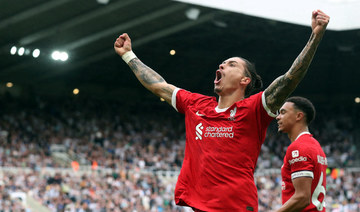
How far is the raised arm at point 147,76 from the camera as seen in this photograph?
4.34 meters

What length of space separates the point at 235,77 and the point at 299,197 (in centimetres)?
115

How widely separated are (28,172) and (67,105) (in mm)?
10157

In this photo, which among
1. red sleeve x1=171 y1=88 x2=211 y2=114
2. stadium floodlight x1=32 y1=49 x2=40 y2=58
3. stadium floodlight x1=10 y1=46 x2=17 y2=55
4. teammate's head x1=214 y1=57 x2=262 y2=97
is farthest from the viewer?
stadium floodlight x1=32 y1=49 x2=40 y2=58

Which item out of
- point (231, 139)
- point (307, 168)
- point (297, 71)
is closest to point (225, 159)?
point (231, 139)

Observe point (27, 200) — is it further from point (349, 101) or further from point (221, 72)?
point (349, 101)

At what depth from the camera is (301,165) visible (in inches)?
185

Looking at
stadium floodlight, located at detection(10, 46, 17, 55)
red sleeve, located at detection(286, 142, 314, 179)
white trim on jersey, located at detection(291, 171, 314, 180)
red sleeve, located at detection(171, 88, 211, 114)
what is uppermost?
stadium floodlight, located at detection(10, 46, 17, 55)

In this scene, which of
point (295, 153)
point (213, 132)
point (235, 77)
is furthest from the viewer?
point (295, 153)

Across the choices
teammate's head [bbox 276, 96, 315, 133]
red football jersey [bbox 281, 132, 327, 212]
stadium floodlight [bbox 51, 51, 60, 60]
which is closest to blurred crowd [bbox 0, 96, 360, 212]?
stadium floodlight [bbox 51, 51, 60, 60]

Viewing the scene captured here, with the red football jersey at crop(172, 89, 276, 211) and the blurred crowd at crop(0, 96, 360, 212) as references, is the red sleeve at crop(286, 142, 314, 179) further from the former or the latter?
the blurred crowd at crop(0, 96, 360, 212)

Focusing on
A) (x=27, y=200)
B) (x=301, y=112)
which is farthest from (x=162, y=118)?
(x=301, y=112)

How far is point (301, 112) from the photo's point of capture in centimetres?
523

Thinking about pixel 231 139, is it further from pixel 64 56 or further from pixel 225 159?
pixel 64 56

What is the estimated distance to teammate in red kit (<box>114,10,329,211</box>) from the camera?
3.69 metres
